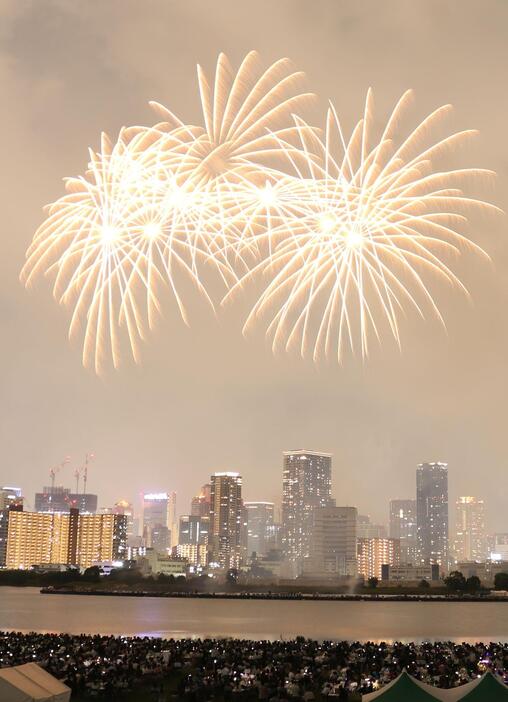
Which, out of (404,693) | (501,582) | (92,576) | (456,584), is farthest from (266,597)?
(404,693)

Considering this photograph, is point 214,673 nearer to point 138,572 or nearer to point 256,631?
point 256,631

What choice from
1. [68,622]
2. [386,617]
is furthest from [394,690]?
[386,617]

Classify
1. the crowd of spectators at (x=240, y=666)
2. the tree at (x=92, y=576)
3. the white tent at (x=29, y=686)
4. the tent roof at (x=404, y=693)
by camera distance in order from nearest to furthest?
the white tent at (x=29, y=686)
the tent roof at (x=404, y=693)
the crowd of spectators at (x=240, y=666)
the tree at (x=92, y=576)

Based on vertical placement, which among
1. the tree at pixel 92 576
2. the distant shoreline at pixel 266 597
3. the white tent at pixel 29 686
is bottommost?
the distant shoreline at pixel 266 597

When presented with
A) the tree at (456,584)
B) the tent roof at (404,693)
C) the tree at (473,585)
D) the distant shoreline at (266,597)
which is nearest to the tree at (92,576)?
the distant shoreline at (266,597)

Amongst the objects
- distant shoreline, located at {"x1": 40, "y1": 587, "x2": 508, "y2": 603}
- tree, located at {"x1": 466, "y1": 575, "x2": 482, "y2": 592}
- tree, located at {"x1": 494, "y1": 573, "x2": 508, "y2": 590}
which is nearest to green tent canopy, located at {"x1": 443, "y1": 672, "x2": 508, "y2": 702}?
distant shoreline, located at {"x1": 40, "y1": 587, "x2": 508, "y2": 603}

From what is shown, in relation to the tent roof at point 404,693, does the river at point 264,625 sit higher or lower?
lower

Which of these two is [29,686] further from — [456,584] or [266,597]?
[456,584]

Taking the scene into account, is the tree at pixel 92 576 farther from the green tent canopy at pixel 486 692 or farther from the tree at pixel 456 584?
the green tent canopy at pixel 486 692
